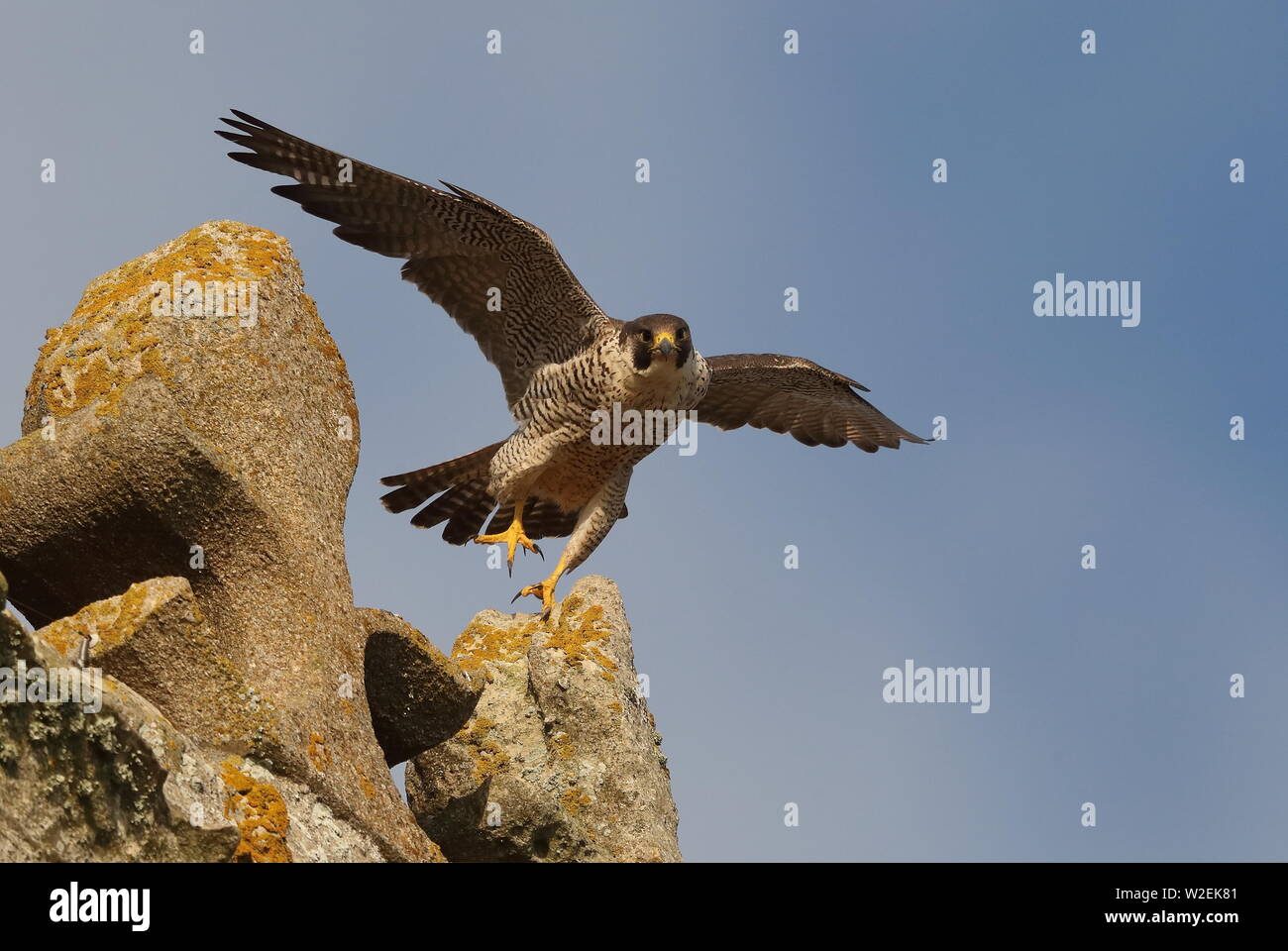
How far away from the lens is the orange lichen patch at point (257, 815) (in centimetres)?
702

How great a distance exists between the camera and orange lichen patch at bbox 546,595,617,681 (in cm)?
1127

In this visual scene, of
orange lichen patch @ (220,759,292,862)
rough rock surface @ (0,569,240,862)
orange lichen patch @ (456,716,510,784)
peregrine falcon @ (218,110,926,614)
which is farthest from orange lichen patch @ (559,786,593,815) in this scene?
rough rock surface @ (0,569,240,862)

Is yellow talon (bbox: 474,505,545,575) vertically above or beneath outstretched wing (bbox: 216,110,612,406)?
beneath

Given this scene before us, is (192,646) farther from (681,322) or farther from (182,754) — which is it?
(681,322)

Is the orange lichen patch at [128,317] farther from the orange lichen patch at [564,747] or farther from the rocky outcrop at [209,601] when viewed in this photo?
the orange lichen patch at [564,747]

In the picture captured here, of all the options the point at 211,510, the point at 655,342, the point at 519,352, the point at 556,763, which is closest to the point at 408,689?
the point at 556,763

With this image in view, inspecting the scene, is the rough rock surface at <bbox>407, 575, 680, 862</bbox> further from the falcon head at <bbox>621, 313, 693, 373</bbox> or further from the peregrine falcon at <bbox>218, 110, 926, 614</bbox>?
the falcon head at <bbox>621, 313, 693, 373</bbox>

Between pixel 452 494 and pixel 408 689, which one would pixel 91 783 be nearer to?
pixel 408 689

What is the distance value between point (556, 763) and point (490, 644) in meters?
1.28

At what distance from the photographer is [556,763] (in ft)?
35.8

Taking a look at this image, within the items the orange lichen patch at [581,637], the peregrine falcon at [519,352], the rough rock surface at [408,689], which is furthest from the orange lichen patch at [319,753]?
the peregrine falcon at [519,352]

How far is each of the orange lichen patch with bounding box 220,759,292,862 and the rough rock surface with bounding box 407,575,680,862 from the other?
3343mm

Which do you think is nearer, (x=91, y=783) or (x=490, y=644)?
(x=91, y=783)

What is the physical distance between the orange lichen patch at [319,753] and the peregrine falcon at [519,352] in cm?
421
